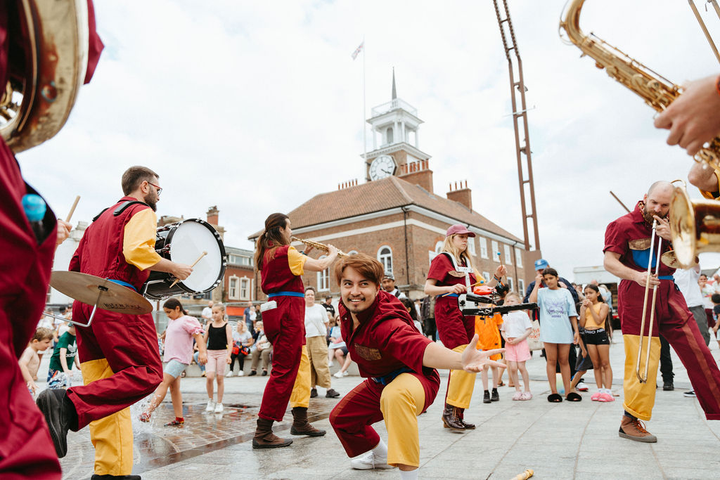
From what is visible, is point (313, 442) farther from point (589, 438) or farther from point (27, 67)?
point (27, 67)

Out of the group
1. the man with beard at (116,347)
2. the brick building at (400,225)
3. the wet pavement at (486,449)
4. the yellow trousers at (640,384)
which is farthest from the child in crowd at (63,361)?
the brick building at (400,225)

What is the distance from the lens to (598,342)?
727 centimetres

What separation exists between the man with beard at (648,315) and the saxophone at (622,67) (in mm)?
1709

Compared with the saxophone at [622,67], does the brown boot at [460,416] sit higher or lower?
lower

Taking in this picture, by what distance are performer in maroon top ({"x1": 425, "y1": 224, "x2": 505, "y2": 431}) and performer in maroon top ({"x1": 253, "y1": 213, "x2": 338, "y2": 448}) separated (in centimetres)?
122

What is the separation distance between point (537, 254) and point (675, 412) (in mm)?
12763

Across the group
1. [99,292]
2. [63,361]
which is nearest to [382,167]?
[63,361]

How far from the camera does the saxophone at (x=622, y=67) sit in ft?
7.85

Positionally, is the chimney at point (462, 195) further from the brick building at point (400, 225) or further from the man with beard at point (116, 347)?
the man with beard at point (116, 347)

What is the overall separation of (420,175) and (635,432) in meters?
38.0

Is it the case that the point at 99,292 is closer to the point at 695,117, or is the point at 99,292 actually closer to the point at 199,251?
the point at 199,251

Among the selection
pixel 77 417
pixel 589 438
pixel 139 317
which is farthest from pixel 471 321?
pixel 77 417

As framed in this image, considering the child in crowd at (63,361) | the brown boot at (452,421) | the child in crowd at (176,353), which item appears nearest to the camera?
the brown boot at (452,421)

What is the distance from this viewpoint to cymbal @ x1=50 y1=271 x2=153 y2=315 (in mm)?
2475
